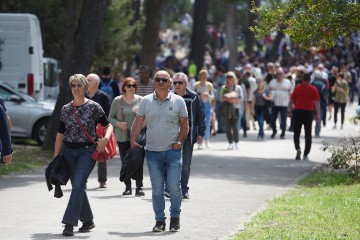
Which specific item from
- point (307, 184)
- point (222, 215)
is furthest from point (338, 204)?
point (307, 184)

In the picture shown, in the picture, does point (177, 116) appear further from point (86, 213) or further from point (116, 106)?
point (116, 106)

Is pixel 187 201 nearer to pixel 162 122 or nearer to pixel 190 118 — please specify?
pixel 190 118

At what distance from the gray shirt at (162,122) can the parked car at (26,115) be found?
13.7 metres

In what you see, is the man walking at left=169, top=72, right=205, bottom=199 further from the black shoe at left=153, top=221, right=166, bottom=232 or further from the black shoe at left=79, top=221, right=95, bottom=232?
the black shoe at left=79, top=221, right=95, bottom=232

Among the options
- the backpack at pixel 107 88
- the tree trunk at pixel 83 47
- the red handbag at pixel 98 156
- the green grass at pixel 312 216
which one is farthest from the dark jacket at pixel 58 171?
the tree trunk at pixel 83 47

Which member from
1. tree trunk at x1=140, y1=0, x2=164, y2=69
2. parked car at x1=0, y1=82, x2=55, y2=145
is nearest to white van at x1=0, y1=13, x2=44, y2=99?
parked car at x1=0, y1=82, x2=55, y2=145

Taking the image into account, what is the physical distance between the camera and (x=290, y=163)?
22.6 metres

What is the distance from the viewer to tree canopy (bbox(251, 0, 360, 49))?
1549cm

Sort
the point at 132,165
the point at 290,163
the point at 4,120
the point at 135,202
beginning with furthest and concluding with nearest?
1. the point at 290,163
2. the point at 135,202
3. the point at 132,165
4. the point at 4,120

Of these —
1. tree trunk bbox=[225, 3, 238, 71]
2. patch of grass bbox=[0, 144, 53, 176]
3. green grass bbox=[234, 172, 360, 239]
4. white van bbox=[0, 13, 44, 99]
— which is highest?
tree trunk bbox=[225, 3, 238, 71]

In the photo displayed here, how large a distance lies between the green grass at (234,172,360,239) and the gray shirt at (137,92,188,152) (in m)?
1.33

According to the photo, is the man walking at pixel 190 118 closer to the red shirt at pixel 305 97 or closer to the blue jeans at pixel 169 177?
the blue jeans at pixel 169 177

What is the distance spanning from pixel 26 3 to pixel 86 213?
81.1 ft

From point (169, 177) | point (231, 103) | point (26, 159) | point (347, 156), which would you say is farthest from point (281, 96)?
point (169, 177)
